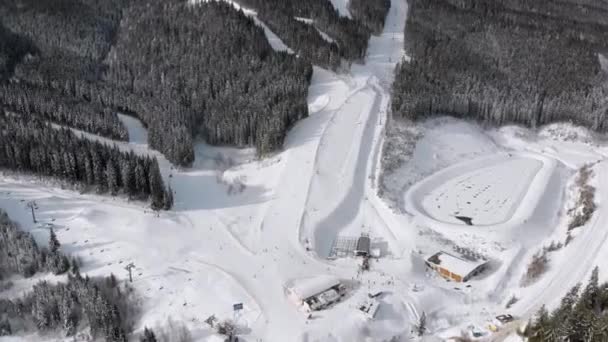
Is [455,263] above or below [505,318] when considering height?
above

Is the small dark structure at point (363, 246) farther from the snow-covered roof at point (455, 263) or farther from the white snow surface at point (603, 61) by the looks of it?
the white snow surface at point (603, 61)

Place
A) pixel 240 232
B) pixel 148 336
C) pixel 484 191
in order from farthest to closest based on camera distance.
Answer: pixel 484 191, pixel 240 232, pixel 148 336

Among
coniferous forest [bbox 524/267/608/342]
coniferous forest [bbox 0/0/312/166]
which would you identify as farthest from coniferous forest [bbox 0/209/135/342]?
coniferous forest [bbox 524/267/608/342]

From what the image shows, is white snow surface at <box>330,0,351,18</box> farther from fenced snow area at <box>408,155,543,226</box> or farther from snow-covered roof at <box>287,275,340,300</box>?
snow-covered roof at <box>287,275,340,300</box>

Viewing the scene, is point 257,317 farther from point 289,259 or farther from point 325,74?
point 325,74

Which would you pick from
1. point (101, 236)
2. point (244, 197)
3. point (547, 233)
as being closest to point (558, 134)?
point (547, 233)

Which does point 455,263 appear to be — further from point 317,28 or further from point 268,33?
point 317,28

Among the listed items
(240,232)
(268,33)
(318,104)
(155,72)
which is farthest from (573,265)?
(268,33)
